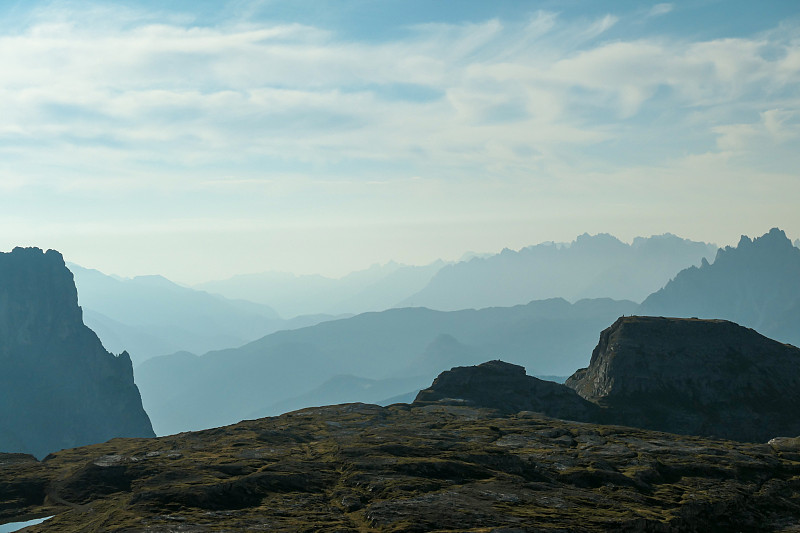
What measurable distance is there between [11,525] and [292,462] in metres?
44.8

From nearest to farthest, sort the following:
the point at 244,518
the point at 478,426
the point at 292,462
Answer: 1. the point at 244,518
2. the point at 292,462
3. the point at 478,426

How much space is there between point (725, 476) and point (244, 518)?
9434cm

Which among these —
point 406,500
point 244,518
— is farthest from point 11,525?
point 406,500

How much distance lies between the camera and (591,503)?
94.8 m

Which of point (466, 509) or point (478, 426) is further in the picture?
point (478, 426)

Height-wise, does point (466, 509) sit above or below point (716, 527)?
above

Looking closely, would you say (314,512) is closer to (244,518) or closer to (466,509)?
(244,518)

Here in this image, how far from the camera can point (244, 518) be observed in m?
82.6

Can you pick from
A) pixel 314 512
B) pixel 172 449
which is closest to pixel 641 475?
pixel 314 512

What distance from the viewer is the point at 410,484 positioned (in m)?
99.4

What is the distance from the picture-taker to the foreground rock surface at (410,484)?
8306 centimetres

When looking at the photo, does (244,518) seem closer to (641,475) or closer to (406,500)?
(406,500)

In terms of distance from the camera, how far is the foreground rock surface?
8306 centimetres

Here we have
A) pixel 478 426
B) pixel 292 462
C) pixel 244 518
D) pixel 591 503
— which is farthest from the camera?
pixel 478 426
